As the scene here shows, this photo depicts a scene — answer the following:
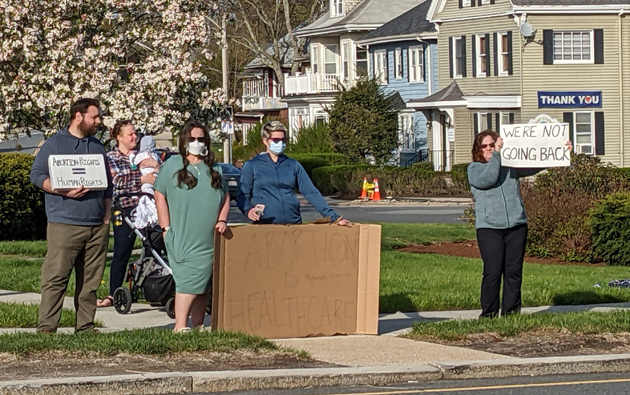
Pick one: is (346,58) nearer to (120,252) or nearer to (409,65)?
(409,65)

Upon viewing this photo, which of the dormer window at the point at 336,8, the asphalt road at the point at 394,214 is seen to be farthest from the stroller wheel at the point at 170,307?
the dormer window at the point at 336,8

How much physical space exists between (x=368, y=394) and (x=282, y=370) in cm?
A: 71

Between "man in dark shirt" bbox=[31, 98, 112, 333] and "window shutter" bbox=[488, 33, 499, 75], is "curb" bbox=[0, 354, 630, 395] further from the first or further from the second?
"window shutter" bbox=[488, 33, 499, 75]

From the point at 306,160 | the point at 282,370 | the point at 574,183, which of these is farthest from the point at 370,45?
the point at 282,370

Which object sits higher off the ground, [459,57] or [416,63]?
[416,63]

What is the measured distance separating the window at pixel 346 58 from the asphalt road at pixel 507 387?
2180 inches

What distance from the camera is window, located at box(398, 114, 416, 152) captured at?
57.2 meters

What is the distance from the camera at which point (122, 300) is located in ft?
40.9

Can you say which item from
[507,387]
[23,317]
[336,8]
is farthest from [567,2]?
[507,387]

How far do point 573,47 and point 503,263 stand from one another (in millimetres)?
38276

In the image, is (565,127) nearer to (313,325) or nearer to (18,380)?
(313,325)

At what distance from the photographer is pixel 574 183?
21422mm

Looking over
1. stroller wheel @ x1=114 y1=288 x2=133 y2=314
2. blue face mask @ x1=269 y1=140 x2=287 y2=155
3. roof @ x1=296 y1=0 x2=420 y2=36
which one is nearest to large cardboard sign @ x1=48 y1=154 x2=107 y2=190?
blue face mask @ x1=269 y1=140 x2=287 y2=155

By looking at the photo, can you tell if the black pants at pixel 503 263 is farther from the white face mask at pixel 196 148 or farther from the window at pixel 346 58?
the window at pixel 346 58
